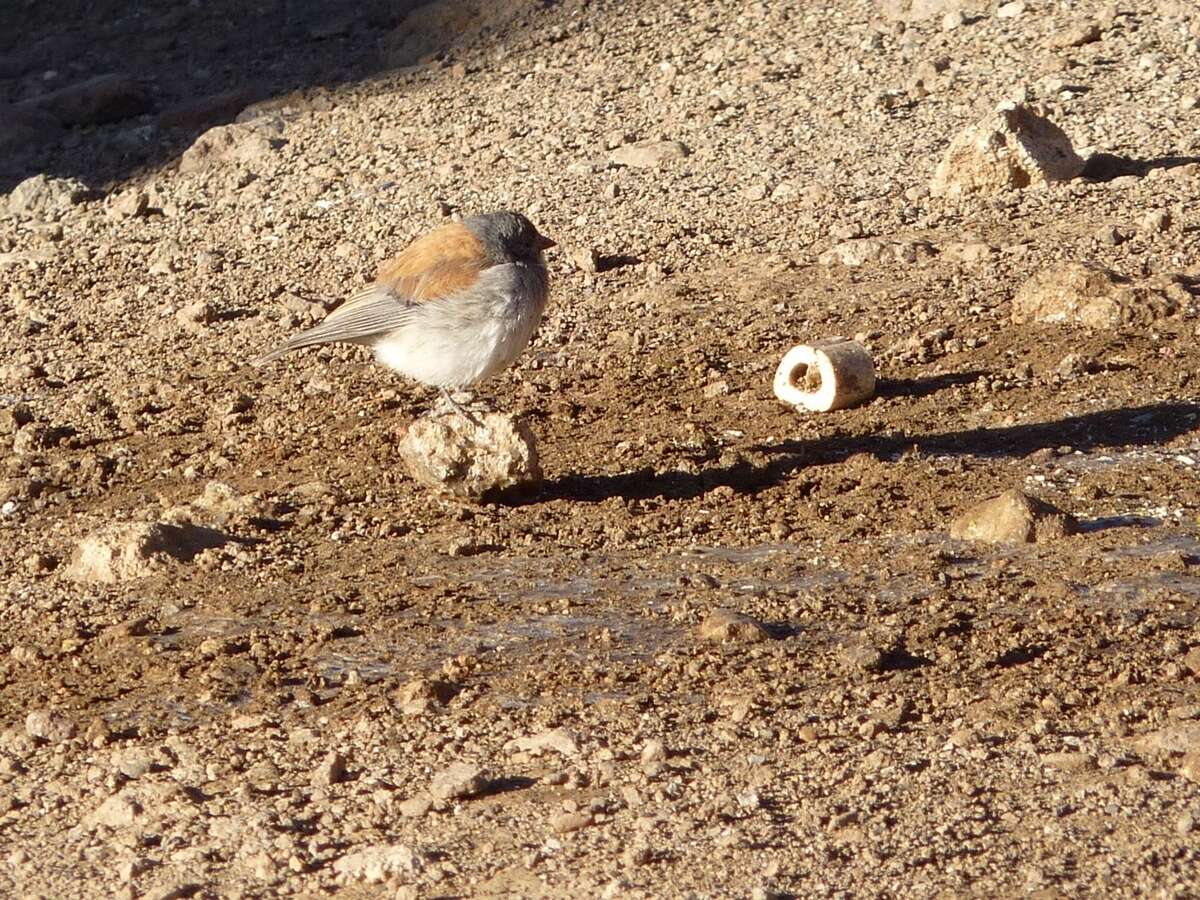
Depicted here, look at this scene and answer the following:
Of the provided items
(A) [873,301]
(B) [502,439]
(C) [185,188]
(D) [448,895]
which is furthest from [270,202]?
(D) [448,895]

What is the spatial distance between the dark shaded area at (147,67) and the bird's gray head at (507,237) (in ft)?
17.8

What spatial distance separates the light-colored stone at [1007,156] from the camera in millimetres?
9977

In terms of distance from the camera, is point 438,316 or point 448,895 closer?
point 448,895

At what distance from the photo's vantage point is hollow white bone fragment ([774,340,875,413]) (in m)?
7.76

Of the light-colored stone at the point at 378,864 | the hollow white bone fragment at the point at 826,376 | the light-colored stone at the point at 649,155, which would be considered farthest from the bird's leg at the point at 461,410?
the light-colored stone at the point at 649,155

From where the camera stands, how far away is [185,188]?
11.8 meters

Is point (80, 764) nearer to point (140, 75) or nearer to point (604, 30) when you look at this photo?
point (604, 30)

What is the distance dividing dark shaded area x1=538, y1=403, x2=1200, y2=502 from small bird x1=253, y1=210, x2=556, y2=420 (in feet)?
2.18

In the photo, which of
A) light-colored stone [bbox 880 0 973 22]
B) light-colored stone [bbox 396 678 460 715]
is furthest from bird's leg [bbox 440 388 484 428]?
light-colored stone [bbox 880 0 973 22]

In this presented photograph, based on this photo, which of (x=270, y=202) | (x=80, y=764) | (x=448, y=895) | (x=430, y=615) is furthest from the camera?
(x=270, y=202)

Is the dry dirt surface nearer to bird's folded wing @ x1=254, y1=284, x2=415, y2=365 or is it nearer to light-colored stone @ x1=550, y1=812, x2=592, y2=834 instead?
light-colored stone @ x1=550, y1=812, x2=592, y2=834

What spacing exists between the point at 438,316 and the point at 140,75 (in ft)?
25.7

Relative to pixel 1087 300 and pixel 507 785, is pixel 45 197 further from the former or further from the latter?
pixel 507 785

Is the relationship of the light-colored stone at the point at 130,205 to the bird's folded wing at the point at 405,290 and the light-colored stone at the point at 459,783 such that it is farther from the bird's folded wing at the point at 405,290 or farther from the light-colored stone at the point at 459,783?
the light-colored stone at the point at 459,783
